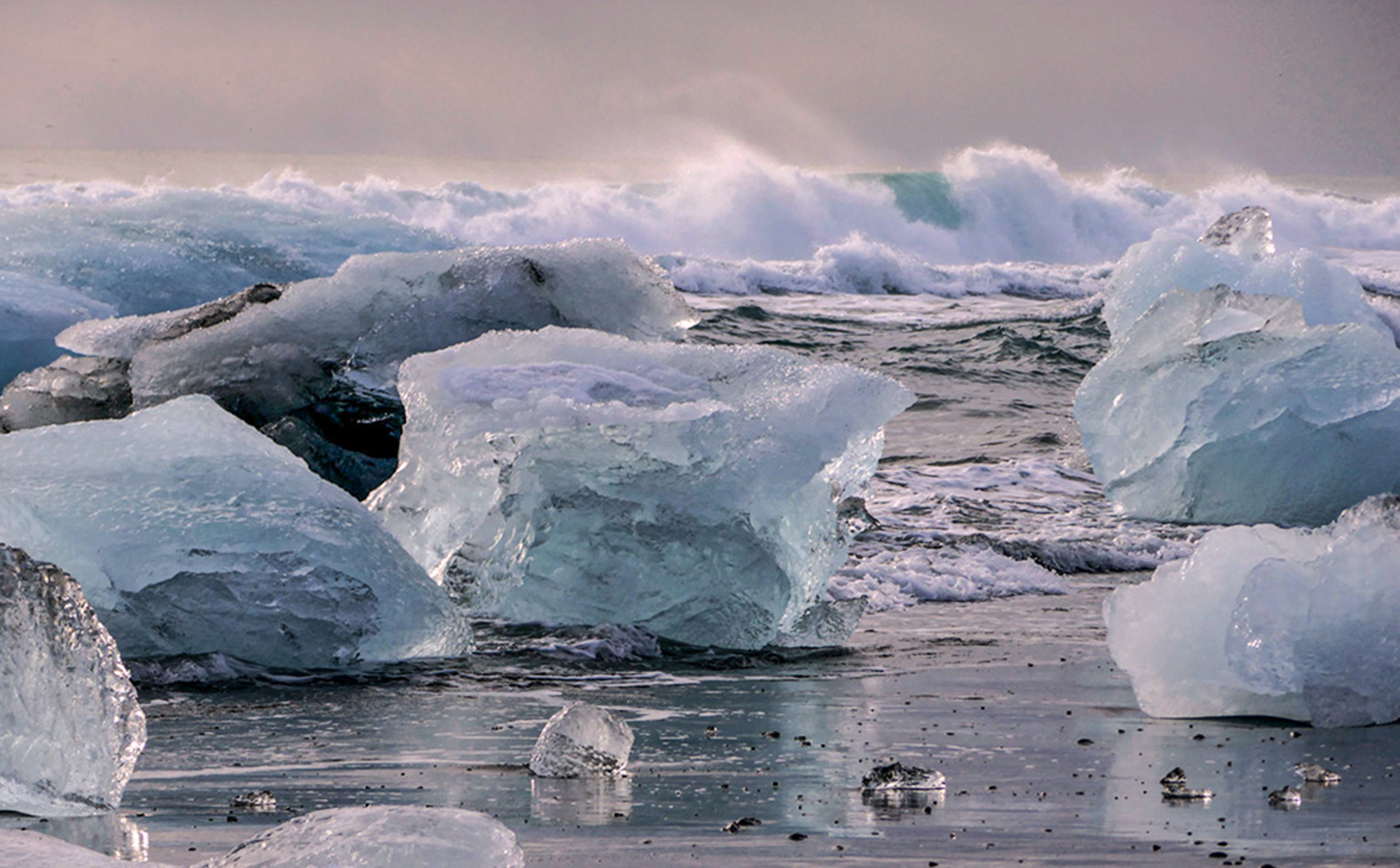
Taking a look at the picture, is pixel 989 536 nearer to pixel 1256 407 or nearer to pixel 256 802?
pixel 1256 407

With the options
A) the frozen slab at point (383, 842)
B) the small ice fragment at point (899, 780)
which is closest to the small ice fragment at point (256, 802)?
the frozen slab at point (383, 842)

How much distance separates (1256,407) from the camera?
9.34 metres

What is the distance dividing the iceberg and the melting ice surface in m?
3.02

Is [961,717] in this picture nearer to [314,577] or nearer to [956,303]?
[314,577]

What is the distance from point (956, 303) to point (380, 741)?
21.4 metres

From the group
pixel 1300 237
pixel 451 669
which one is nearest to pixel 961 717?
pixel 451 669

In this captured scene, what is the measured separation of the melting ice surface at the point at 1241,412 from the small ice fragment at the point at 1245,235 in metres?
1.80

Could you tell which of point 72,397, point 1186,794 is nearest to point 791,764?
point 1186,794

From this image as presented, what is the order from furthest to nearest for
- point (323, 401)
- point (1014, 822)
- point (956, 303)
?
A: point (956, 303), point (323, 401), point (1014, 822)

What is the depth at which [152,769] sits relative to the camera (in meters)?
3.75

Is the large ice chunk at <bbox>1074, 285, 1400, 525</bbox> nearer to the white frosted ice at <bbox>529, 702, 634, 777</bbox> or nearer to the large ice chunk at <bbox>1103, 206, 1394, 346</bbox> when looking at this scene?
the large ice chunk at <bbox>1103, 206, 1394, 346</bbox>

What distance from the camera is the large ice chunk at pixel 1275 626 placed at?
4.29m

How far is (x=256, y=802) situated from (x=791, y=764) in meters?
1.20

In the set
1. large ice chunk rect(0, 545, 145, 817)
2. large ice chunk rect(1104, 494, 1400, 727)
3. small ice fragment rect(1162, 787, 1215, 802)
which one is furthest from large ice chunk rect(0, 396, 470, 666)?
small ice fragment rect(1162, 787, 1215, 802)
